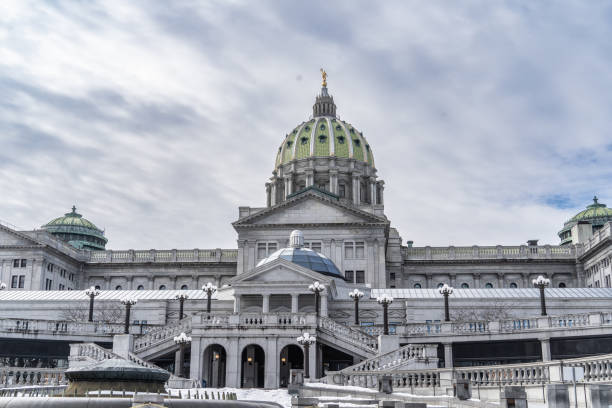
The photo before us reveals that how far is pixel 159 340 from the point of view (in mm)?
52188

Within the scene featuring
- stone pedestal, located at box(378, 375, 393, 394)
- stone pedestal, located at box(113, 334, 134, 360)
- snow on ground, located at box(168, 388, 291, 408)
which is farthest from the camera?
stone pedestal, located at box(113, 334, 134, 360)

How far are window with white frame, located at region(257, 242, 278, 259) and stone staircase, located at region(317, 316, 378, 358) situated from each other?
47.5m

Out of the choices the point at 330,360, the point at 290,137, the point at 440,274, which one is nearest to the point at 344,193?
the point at 290,137

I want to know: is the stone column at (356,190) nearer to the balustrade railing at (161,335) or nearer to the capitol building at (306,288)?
the capitol building at (306,288)

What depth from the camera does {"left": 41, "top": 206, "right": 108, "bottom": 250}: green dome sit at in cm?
13550

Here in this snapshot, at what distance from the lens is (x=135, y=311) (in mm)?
74188

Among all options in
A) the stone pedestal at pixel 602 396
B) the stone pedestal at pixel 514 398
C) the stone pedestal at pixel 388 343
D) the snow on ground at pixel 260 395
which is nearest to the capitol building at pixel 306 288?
the stone pedestal at pixel 388 343

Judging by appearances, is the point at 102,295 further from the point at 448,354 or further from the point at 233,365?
the point at 448,354

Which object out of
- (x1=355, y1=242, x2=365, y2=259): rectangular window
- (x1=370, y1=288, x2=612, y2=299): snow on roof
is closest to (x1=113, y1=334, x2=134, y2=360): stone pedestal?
(x1=370, y1=288, x2=612, y2=299): snow on roof

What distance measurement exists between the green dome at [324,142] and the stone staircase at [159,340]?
3411 inches

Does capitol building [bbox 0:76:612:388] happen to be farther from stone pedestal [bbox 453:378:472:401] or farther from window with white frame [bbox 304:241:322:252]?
stone pedestal [bbox 453:378:472:401]

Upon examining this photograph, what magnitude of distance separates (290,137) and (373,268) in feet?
176

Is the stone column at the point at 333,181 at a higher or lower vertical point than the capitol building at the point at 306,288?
higher

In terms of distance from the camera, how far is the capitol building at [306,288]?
50500mm
